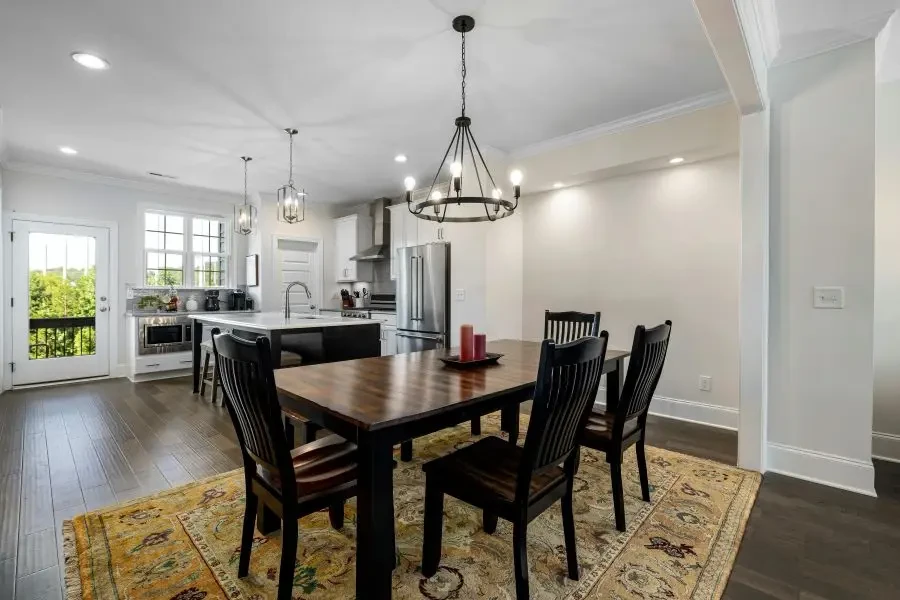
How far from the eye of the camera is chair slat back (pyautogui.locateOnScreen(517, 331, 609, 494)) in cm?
136

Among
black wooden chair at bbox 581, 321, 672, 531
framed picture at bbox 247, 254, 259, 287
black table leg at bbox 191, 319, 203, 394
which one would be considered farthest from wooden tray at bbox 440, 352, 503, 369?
framed picture at bbox 247, 254, 259, 287

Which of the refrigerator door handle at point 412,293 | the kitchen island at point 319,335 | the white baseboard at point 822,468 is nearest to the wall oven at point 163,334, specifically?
the kitchen island at point 319,335

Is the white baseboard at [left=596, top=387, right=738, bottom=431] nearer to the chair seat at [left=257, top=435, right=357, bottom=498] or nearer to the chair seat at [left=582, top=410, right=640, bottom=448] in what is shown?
the chair seat at [left=582, top=410, right=640, bottom=448]

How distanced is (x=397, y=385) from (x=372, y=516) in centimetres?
56

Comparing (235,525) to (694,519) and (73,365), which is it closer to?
(694,519)

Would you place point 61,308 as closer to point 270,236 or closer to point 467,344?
point 270,236

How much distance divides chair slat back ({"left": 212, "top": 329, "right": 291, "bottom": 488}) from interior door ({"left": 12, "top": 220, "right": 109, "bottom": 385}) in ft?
16.6

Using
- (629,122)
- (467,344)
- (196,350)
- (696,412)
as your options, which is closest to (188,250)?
(196,350)

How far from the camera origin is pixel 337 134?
3869 mm

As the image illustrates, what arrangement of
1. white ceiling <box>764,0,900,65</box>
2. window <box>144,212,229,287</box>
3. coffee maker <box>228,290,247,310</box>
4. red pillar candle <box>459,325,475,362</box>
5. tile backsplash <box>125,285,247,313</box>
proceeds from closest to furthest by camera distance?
white ceiling <box>764,0,900,65</box>
red pillar candle <box>459,325,475,362</box>
tile backsplash <box>125,285,247,313</box>
window <box>144,212,229,287</box>
coffee maker <box>228,290,247,310</box>

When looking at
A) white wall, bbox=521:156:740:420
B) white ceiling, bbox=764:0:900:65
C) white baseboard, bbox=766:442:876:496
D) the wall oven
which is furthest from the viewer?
the wall oven

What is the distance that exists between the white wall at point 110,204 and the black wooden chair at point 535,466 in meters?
5.62

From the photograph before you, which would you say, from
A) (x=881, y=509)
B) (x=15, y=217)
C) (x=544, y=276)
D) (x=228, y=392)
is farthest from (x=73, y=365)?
(x=881, y=509)

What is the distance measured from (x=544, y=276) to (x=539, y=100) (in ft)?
5.93
